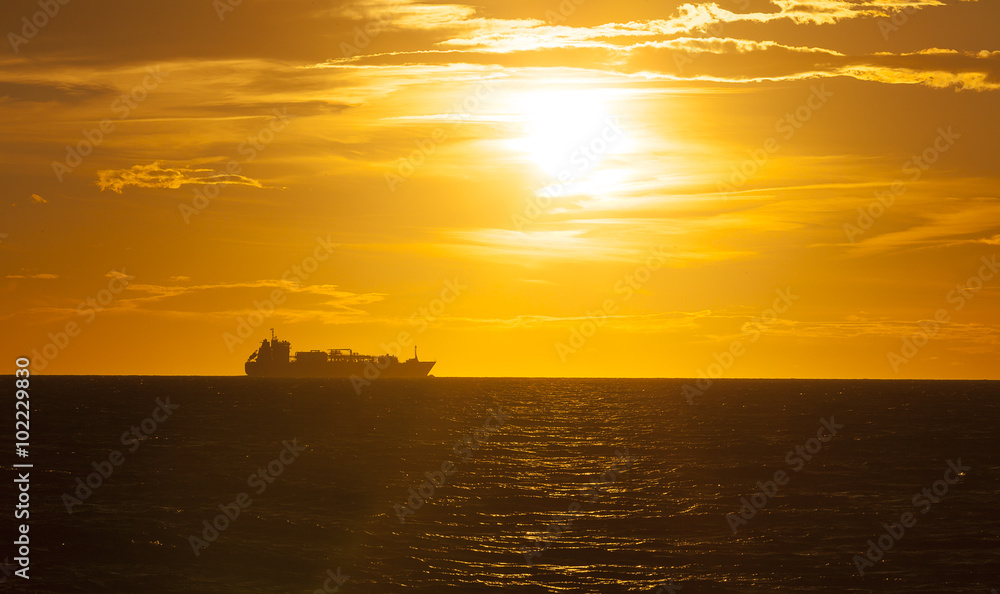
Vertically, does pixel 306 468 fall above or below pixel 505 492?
above

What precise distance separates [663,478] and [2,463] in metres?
43.0

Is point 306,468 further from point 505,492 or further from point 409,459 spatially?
point 505,492

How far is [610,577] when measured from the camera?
3119cm

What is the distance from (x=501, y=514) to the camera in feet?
140

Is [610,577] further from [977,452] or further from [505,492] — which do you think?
[977,452]

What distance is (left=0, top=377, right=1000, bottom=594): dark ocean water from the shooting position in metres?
31.3

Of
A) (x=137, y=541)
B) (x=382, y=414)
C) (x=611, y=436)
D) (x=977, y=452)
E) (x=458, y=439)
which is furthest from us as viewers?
(x=382, y=414)

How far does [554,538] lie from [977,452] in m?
55.2

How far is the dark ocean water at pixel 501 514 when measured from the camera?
103ft

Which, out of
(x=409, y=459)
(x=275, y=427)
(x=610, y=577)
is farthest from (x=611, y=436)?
(x=610, y=577)

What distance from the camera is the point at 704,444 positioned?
80000mm

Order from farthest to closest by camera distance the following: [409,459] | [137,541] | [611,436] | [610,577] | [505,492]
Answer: [611,436] < [409,459] < [505,492] < [137,541] < [610,577]

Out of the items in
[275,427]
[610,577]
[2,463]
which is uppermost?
[275,427]

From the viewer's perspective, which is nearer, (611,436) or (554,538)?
(554,538)
